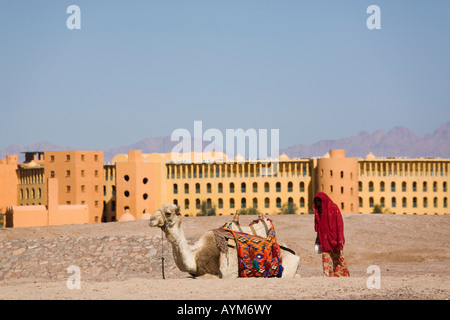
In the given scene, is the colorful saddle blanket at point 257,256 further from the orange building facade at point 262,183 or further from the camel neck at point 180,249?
the orange building facade at point 262,183

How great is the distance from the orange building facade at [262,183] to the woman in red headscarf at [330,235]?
72590 millimetres

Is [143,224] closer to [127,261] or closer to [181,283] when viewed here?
[127,261]

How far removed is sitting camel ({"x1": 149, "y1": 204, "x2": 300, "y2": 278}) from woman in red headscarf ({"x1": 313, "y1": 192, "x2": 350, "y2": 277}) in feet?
6.52

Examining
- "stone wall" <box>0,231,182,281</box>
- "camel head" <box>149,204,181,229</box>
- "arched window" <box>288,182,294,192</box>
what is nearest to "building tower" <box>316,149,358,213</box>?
"arched window" <box>288,182,294,192</box>

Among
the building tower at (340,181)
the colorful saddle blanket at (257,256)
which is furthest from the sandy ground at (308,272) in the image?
the building tower at (340,181)

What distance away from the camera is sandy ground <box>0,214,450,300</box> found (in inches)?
484

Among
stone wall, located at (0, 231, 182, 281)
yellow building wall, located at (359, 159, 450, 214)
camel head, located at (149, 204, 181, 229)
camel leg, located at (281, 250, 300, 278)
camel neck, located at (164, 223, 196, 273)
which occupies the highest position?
camel head, located at (149, 204, 181, 229)

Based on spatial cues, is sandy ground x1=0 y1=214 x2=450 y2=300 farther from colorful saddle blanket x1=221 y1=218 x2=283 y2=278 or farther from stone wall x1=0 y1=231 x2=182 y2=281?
colorful saddle blanket x1=221 y1=218 x2=283 y2=278

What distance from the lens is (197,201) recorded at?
3927 inches

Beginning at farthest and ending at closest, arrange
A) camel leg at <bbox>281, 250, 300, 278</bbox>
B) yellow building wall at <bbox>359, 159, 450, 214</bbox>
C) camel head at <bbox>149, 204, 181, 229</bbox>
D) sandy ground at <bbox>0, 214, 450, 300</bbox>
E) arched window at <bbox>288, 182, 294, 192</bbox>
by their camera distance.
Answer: yellow building wall at <bbox>359, 159, 450, 214</bbox>, arched window at <bbox>288, 182, 294, 192</bbox>, camel leg at <bbox>281, 250, 300, 278</bbox>, camel head at <bbox>149, 204, 181, 229</bbox>, sandy ground at <bbox>0, 214, 450, 300</bbox>

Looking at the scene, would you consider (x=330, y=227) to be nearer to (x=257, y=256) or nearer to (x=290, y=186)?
(x=257, y=256)

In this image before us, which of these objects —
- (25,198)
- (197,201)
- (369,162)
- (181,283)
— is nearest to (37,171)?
(25,198)

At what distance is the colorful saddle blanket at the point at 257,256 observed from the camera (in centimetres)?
1523

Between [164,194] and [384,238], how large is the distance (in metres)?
60.4
